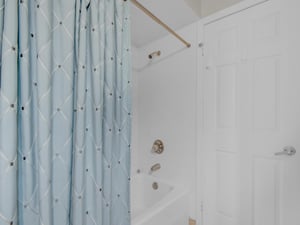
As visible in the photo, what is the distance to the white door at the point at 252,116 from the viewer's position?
1214 millimetres

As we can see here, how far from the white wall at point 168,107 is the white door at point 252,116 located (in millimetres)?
144

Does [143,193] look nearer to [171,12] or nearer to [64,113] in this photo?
[64,113]

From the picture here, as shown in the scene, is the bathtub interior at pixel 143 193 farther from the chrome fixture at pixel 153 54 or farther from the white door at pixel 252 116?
the chrome fixture at pixel 153 54

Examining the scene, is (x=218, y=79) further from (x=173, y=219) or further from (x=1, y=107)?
(x=1, y=107)

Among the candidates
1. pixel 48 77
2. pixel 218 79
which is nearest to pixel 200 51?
pixel 218 79

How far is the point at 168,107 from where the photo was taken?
1900 millimetres

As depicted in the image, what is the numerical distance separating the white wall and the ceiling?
0.11 meters

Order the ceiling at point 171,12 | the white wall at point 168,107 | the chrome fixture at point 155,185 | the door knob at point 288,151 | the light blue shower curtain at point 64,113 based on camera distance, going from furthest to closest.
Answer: the chrome fixture at point 155,185 < the white wall at point 168,107 < the ceiling at point 171,12 < the door knob at point 288,151 < the light blue shower curtain at point 64,113

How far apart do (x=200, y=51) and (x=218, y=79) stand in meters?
0.33

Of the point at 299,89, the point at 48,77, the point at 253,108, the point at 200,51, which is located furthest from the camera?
Result: the point at 200,51

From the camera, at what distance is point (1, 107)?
0.63m

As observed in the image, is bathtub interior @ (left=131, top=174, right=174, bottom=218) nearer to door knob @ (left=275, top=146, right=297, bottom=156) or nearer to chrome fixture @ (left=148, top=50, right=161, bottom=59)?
door knob @ (left=275, top=146, right=297, bottom=156)

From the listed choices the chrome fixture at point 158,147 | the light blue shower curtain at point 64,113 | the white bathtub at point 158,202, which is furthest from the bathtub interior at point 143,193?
the light blue shower curtain at point 64,113

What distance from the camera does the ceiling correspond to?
4.87ft
